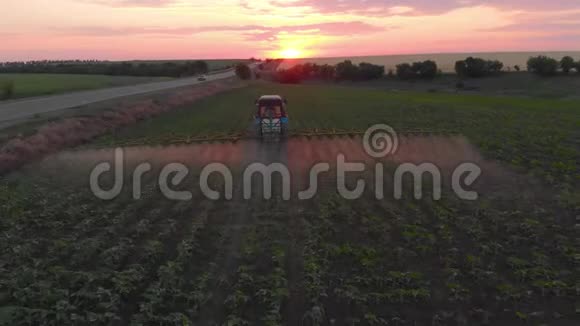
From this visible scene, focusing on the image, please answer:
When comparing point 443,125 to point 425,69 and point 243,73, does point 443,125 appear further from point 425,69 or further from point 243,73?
point 243,73

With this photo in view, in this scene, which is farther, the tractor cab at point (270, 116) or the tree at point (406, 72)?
the tree at point (406, 72)

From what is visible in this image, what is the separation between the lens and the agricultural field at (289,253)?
812cm

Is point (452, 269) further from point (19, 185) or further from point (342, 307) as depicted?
point (19, 185)

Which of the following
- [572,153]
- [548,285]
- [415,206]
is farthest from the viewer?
[572,153]

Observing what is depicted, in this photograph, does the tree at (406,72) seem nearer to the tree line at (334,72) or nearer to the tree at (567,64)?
the tree line at (334,72)

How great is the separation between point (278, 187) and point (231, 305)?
810 cm

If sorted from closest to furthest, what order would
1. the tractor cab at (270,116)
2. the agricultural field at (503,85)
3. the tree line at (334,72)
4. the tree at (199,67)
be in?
the tractor cab at (270,116), the agricultural field at (503,85), the tree line at (334,72), the tree at (199,67)

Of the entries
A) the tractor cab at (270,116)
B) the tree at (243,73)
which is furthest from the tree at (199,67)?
the tractor cab at (270,116)

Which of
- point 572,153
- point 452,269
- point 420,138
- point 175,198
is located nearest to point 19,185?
point 175,198

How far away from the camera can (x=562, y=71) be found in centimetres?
7100

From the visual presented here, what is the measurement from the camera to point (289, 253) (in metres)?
10.5

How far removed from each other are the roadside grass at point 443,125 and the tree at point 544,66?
85.4 ft

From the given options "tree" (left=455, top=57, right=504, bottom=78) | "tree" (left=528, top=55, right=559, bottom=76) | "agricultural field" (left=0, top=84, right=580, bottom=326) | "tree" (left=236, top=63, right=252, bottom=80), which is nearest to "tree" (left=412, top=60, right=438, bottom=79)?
"tree" (left=455, top=57, right=504, bottom=78)

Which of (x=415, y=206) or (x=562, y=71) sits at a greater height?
(x=562, y=71)
